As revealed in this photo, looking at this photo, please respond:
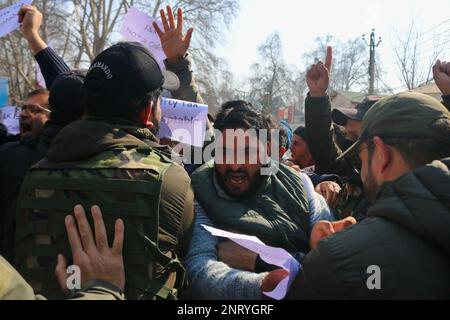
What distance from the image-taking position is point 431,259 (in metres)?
1.27

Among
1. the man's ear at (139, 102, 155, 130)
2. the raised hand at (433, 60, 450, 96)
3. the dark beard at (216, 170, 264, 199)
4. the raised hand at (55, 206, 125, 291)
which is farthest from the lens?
the raised hand at (433, 60, 450, 96)

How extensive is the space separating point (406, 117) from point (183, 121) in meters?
1.69

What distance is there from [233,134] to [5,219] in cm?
128

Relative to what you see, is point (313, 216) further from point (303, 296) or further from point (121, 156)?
point (121, 156)

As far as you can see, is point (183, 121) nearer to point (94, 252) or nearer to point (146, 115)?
point (146, 115)

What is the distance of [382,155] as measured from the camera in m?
1.64

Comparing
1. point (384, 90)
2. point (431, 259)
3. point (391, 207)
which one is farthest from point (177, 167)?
point (384, 90)

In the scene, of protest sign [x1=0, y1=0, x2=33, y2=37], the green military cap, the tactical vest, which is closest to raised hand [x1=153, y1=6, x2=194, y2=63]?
the tactical vest

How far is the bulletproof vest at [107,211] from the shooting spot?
5.07 ft

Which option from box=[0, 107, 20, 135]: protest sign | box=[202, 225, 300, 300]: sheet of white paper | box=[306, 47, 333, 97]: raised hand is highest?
box=[306, 47, 333, 97]: raised hand

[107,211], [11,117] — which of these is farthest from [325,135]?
[11,117]

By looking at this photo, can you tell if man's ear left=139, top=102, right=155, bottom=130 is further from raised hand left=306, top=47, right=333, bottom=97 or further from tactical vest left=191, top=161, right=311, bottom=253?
raised hand left=306, top=47, right=333, bottom=97

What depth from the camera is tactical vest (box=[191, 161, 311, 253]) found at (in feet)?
6.86

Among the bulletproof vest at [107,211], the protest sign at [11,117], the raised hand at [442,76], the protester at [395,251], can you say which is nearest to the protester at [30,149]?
the bulletproof vest at [107,211]
